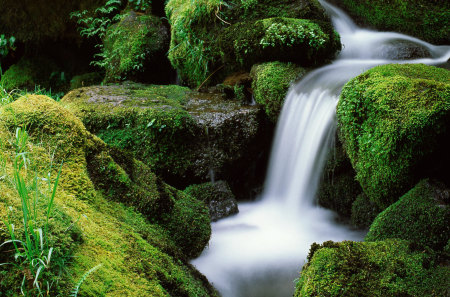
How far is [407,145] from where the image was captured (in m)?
3.26

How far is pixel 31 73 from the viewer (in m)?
9.36

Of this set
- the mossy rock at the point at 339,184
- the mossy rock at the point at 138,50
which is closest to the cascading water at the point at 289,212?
the mossy rock at the point at 339,184

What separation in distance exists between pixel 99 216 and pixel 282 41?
400 cm

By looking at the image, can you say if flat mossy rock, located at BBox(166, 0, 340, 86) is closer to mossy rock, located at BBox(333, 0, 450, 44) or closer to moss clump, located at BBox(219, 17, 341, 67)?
moss clump, located at BBox(219, 17, 341, 67)

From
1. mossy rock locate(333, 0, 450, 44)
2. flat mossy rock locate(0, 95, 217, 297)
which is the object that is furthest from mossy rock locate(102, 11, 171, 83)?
flat mossy rock locate(0, 95, 217, 297)

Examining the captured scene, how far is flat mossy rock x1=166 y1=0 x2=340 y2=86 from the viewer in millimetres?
5570

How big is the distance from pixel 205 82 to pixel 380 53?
2.96m

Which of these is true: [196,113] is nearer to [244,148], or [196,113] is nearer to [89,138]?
[244,148]

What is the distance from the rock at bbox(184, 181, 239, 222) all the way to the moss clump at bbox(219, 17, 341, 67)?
2.14 m

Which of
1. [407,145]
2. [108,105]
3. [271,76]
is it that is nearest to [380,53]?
[271,76]

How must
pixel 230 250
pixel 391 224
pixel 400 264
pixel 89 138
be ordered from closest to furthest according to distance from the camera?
pixel 400 264 < pixel 89 138 < pixel 391 224 < pixel 230 250

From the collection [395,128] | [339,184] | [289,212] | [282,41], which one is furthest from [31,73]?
[395,128]

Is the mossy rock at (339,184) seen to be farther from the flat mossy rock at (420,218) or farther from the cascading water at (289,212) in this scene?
the flat mossy rock at (420,218)

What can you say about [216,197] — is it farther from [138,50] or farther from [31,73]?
[31,73]
